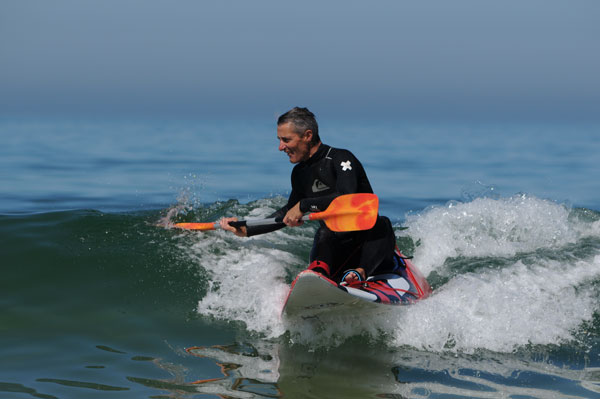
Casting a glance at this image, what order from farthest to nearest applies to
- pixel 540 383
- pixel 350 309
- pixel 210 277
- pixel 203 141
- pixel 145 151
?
pixel 203 141 → pixel 145 151 → pixel 210 277 → pixel 350 309 → pixel 540 383

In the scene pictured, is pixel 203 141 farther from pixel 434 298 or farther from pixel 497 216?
pixel 434 298

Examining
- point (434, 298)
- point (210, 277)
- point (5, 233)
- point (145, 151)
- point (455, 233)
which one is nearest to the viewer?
point (434, 298)

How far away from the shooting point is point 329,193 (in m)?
5.98

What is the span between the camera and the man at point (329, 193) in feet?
19.0

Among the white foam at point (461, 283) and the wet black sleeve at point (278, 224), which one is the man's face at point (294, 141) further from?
the white foam at point (461, 283)

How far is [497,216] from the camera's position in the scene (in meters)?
10.1

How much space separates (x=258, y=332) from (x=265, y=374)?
0.98 metres

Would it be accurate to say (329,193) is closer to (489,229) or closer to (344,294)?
(344,294)

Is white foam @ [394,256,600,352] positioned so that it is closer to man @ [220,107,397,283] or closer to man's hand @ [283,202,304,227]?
man @ [220,107,397,283]

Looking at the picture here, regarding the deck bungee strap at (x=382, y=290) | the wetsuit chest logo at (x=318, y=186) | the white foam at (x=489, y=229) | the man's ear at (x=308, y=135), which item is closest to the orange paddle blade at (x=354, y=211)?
the wetsuit chest logo at (x=318, y=186)

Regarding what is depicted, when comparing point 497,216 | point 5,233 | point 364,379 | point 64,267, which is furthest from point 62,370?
point 497,216

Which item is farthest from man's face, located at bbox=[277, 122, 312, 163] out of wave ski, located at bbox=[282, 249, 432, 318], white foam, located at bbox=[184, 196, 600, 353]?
white foam, located at bbox=[184, 196, 600, 353]

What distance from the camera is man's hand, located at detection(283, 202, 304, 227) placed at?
233 inches

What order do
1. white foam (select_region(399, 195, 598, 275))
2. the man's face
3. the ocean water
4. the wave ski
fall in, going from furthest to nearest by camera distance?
1. white foam (select_region(399, 195, 598, 275))
2. the man's face
3. the wave ski
4. the ocean water
